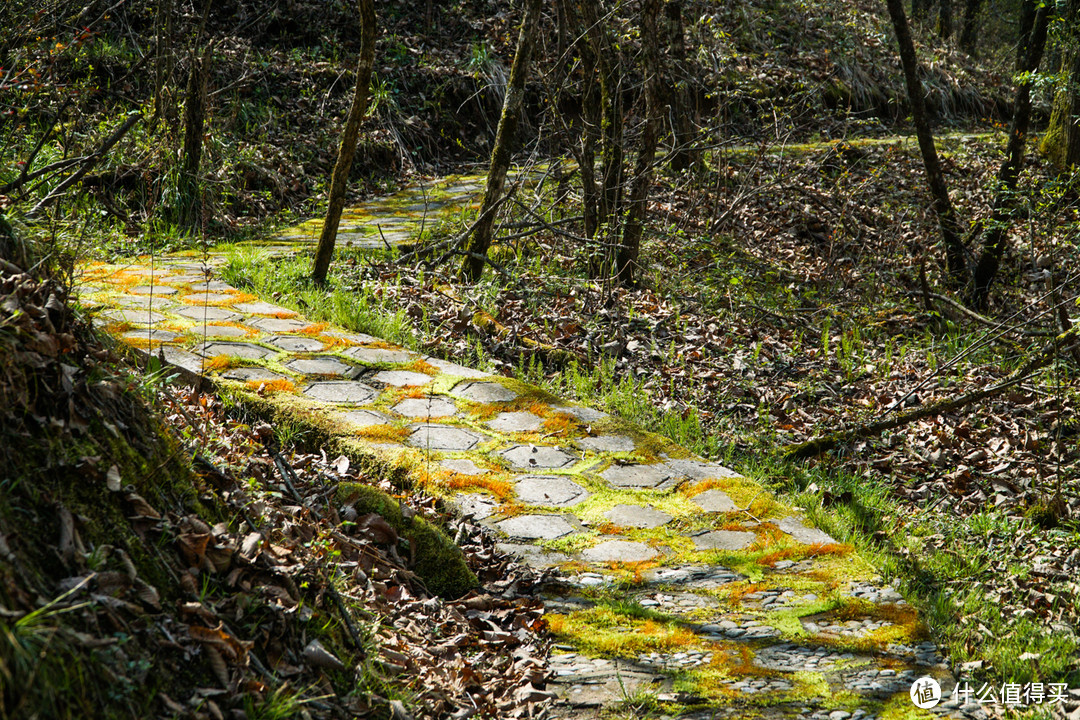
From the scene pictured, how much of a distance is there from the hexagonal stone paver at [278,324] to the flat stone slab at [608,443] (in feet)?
6.78

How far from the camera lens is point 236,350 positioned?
4.48 metres

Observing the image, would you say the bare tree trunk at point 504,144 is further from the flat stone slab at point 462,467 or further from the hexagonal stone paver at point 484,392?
the flat stone slab at point 462,467

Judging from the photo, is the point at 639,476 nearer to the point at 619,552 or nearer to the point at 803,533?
the point at 619,552

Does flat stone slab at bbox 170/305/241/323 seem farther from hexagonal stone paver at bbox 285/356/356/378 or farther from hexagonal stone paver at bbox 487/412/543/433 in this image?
hexagonal stone paver at bbox 487/412/543/433

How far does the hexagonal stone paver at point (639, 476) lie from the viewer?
3.80 metres

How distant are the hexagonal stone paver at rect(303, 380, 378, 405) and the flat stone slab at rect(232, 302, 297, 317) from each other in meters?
1.24

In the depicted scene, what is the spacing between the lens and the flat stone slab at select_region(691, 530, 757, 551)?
333 centimetres

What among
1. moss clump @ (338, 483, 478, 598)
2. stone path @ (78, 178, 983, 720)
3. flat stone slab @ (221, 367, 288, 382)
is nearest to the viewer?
stone path @ (78, 178, 983, 720)

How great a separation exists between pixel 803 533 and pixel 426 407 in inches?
76.2

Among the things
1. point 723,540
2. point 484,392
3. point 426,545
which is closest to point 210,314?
point 484,392

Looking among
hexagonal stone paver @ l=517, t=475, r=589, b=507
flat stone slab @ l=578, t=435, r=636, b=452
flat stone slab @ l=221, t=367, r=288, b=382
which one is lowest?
hexagonal stone paver @ l=517, t=475, r=589, b=507

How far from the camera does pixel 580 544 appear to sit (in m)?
3.33

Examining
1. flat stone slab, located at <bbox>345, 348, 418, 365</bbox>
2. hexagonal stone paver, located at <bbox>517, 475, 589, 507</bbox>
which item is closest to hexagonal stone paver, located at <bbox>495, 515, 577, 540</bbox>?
hexagonal stone paver, located at <bbox>517, 475, 589, 507</bbox>

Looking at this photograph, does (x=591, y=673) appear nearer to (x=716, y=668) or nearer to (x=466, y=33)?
(x=716, y=668)
